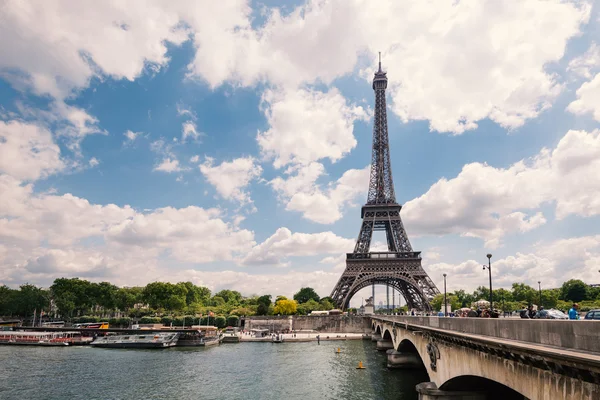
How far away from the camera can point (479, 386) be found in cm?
2153

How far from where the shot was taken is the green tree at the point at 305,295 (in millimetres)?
151875

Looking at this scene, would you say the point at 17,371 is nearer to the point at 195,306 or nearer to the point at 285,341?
the point at 285,341

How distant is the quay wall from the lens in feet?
317

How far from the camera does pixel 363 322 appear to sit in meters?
96.2

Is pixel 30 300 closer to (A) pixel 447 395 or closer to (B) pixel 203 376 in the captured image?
(B) pixel 203 376

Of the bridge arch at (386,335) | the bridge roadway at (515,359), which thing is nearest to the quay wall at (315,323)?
the bridge arch at (386,335)

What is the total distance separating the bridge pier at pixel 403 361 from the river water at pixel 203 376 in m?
1.17

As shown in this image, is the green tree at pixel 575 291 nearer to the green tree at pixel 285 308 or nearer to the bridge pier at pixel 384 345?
the bridge pier at pixel 384 345

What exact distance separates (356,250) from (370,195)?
18.5 m

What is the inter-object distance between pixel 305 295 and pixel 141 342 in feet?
287

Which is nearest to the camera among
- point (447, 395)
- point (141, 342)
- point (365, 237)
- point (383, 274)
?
point (447, 395)

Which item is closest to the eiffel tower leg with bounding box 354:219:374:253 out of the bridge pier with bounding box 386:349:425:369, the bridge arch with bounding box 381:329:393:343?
the bridge arch with bounding box 381:329:393:343

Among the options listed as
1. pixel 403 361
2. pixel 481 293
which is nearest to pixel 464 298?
pixel 481 293

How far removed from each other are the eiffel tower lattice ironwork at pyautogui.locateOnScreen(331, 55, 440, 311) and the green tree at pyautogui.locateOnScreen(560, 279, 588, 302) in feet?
132
